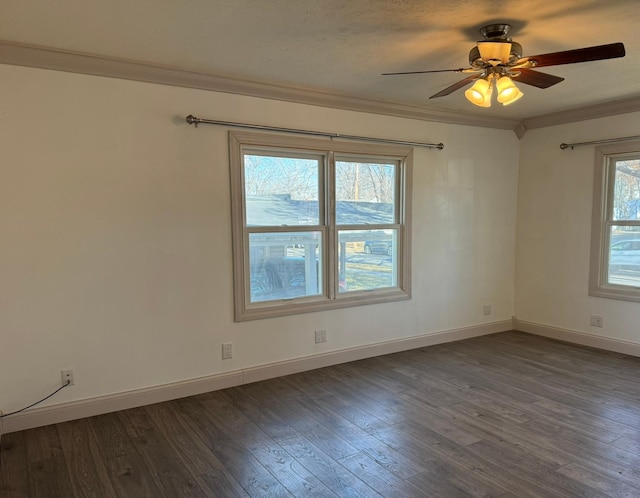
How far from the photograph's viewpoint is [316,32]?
8.36 ft

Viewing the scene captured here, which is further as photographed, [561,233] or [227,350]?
[561,233]

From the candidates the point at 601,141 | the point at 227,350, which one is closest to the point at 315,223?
the point at 227,350

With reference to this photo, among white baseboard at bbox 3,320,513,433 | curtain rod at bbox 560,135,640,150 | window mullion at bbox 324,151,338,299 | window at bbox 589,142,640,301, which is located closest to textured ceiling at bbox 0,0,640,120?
window mullion at bbox 324,151,338,299

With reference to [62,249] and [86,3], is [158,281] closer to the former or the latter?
[62,249]

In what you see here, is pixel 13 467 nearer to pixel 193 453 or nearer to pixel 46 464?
pixel 46 464

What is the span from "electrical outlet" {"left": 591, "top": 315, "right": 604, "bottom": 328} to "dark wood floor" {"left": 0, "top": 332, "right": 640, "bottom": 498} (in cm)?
74

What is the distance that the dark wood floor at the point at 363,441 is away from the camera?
7.43 ft

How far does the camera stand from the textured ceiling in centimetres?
223

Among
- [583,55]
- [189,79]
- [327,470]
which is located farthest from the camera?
[189,79]

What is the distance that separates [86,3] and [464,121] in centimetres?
375

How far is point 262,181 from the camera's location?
3709 millimetres

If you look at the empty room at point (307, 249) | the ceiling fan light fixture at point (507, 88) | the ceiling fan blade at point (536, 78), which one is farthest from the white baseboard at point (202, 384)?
the ceiling fan blade at point (536, 78)

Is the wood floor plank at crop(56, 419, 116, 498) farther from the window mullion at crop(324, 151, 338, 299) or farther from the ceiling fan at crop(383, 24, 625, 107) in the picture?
the ceiling fan at crop(383, 24, 625, 107)

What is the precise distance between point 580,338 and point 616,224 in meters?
1.27
